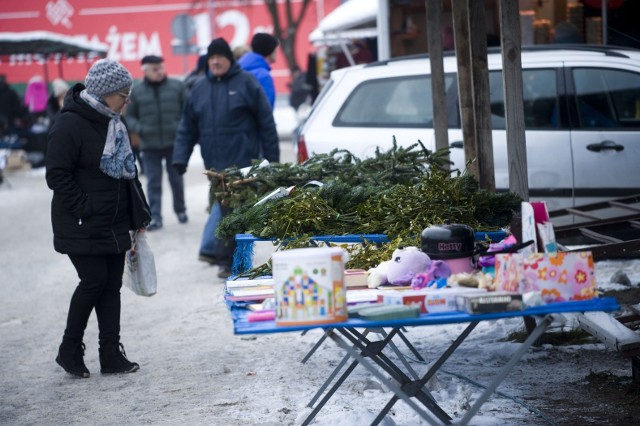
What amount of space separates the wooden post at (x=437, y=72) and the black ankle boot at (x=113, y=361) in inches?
106

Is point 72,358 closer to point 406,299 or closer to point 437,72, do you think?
point 406,299

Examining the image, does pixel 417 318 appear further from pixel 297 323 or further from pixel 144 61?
pixel 144 61

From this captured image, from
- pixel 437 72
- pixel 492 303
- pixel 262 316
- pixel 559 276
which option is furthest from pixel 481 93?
pixel 262 316

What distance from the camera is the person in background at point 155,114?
41.5 feet

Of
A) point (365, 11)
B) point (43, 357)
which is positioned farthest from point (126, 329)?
point (365, 11)

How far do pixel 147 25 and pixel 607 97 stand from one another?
31883 mm

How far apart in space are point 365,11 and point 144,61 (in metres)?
5.54

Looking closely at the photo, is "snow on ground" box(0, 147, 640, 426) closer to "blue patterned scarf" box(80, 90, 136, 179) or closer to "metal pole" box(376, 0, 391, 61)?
"blue patterned scarf" box(80, 90, 136, 179)

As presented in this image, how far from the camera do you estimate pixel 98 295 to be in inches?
251

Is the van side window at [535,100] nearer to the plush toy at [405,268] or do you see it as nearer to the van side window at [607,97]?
the van side window at [607,97]

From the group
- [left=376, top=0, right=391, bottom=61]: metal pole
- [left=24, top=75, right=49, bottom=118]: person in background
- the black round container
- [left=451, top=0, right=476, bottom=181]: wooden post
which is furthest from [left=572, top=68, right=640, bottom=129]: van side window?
[left=24, top=75, right=49, bottom=118]: person in background

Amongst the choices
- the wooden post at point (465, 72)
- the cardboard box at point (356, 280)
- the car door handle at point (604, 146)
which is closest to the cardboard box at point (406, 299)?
the cardboard box at point (356, 280)

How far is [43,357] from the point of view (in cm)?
714

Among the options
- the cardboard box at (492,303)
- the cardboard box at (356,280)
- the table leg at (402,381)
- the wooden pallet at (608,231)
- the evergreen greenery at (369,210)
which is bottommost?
the table leg at (402,381)
